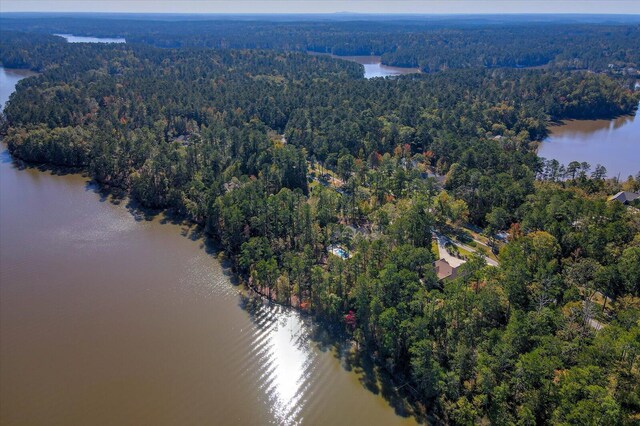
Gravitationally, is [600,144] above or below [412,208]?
below

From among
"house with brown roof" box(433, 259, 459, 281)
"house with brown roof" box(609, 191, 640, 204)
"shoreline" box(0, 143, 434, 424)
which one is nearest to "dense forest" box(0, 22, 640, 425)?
"shoreline" box(0, 143, 434, 424)

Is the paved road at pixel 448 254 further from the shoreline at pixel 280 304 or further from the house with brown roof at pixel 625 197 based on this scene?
the house with brown roof at pixel 625 197

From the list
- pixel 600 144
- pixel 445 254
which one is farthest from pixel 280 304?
pixel 600 144

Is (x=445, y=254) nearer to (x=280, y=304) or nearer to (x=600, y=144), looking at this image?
(x=280, y=304)

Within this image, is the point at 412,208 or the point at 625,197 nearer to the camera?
the point at 412,208

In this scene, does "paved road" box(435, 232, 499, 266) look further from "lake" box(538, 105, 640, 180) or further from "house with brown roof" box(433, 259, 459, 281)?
"lake" box(538, 105, 640, 180)

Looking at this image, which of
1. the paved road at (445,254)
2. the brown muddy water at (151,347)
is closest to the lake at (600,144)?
the paved road at (445,254)

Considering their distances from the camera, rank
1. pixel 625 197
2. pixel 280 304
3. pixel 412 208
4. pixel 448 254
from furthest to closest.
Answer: pixel 625 197
pixel 412 208
pixel 448 254
pixel 280 304
